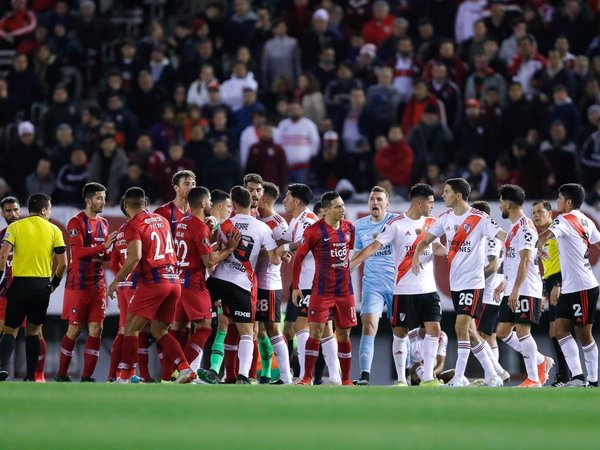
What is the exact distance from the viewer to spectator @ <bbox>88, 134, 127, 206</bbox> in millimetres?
24641

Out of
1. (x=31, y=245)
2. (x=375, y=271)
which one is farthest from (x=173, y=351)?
(x=375, y=271)

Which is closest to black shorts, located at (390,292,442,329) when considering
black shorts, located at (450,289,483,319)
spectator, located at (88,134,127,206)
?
black shorts, located at (450,289,483,319)

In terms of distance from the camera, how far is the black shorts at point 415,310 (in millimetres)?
17469

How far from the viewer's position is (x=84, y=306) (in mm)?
17734

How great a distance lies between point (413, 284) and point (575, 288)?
2007 mm

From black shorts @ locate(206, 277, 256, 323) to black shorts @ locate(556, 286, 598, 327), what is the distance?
382 cm

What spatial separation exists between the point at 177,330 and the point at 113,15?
14.4 m

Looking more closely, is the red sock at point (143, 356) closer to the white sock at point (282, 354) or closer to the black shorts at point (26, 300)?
the black shorts at point (26, 300)

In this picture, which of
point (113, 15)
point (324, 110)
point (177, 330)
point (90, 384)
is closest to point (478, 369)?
point (324, 110)

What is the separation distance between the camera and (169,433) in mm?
11055

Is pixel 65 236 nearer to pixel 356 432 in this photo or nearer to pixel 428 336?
pixel 428 336

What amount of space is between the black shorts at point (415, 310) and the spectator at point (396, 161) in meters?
6.58

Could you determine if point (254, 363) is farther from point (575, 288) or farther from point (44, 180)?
point (44, 180)

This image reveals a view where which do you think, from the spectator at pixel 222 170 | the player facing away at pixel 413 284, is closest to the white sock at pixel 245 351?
the player facing away at pixel 413 284
